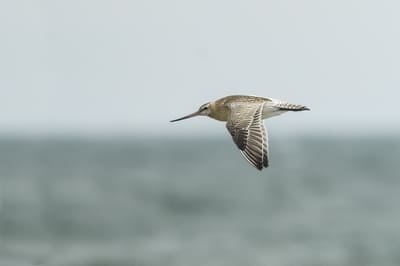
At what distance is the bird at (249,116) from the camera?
10406 millimetres

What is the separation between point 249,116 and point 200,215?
18.7 meters

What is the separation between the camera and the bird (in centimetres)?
1041

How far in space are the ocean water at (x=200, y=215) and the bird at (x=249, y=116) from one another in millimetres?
10212

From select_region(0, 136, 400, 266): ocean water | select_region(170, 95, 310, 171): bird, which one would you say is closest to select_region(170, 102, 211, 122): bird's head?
select_region(170, 95, 310, 171): bird

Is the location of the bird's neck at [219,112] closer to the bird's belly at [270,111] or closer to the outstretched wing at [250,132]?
the outstretched wing at [250,132]

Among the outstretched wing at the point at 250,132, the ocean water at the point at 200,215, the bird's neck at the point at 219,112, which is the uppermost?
the bird's neck at the point at 219,112

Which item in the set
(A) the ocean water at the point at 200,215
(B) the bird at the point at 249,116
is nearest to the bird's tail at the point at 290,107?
(B) the bird at the point at 249,116

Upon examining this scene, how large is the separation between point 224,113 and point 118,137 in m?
89.1

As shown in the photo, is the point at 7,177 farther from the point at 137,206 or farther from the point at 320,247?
the point at 320,247

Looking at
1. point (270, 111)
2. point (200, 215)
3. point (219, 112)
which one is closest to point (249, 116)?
point (270, 111)

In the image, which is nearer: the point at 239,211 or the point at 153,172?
the point at 239,211

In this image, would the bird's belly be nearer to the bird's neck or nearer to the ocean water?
the bird's neck

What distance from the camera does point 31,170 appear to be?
45.7 m

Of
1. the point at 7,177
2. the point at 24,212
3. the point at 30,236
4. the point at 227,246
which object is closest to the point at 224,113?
the point at 227,246
